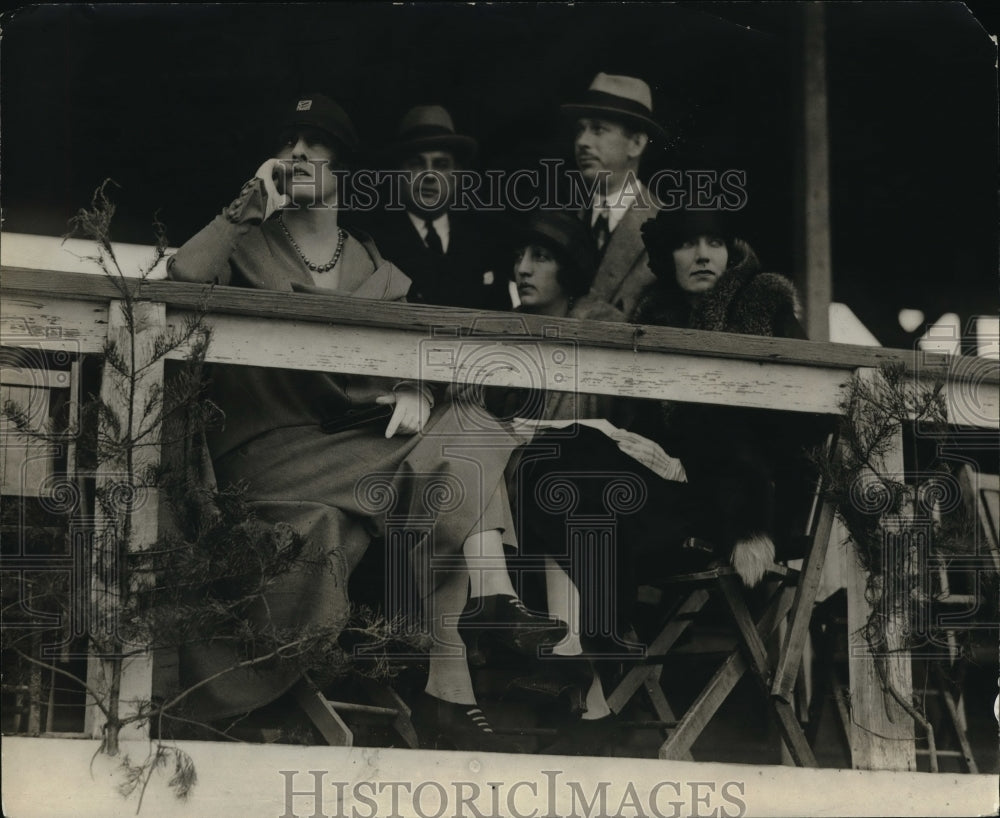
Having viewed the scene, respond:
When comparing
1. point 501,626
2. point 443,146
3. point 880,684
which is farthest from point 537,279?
point 880,684

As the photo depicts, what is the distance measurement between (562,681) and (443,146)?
96.1 inches

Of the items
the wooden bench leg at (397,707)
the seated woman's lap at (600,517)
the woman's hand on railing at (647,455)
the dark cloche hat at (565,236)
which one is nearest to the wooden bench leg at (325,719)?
the wooden bench leg at (397,707)

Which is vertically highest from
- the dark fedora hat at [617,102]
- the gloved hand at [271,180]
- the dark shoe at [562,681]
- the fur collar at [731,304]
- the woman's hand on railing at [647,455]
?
the dark fedora hat at [617,102]

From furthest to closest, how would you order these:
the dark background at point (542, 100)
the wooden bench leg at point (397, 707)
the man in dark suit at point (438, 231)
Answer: the man in dark suit at point (438, 231)
the dark background at point (542, 100)
the wooden bench leg at point (397, 707)

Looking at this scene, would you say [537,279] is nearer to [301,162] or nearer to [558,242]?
[558,242]

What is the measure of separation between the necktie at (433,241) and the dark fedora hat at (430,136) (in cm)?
33

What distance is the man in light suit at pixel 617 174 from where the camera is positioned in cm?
859

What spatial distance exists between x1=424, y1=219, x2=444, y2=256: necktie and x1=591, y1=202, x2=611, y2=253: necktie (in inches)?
28.0

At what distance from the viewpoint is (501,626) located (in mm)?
8148

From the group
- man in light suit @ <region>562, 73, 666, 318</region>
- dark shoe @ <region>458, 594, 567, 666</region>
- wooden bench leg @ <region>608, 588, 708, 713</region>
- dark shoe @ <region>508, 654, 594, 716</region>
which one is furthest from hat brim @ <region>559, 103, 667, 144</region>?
dark shoe @ <region>508, 654, 594, 716</region>

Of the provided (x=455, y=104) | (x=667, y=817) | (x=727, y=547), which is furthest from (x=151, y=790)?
(x=455, y=104)

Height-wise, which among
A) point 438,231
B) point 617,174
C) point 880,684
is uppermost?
point 617,174

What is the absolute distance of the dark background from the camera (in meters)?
8.27

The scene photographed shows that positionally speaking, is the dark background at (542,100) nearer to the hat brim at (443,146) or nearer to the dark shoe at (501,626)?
the hat brim at (443,146)
